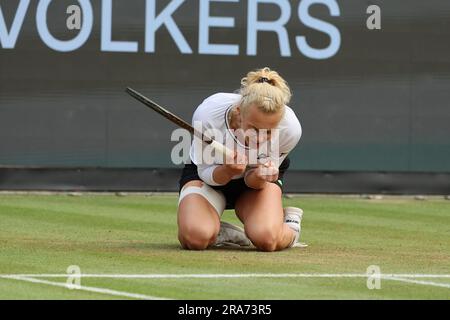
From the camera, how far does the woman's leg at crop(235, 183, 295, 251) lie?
9.34m

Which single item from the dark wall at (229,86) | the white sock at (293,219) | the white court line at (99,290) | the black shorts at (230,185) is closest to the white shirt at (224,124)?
the black shorts at (230,185)

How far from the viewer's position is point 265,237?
9336 mm

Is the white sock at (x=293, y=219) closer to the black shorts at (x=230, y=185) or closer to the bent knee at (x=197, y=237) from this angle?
the black shorts at (x=230, y=185)

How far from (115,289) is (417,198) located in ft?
32.0

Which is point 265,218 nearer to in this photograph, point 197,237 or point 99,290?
point 197,237

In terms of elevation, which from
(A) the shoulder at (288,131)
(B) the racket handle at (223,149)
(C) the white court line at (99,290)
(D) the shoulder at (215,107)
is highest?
(D) the shoulder at (215,107)

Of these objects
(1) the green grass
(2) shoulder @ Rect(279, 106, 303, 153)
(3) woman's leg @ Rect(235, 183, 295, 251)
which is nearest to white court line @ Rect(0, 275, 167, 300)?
(1) the green grass

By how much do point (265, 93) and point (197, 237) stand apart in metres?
1.31

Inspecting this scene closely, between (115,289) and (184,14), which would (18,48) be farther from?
(115,289)

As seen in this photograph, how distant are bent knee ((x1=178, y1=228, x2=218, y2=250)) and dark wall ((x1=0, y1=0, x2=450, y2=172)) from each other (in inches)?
251

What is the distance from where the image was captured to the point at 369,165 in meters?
16.2

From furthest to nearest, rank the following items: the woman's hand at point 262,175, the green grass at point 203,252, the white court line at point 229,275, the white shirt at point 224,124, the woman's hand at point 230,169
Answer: the white shirt at point 224,124
the woman's hand at point 262,175
the woman's hand at point 230,169
the white court line at point 229,275
the green grass at point 203,252

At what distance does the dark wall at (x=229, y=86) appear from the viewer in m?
15.5
